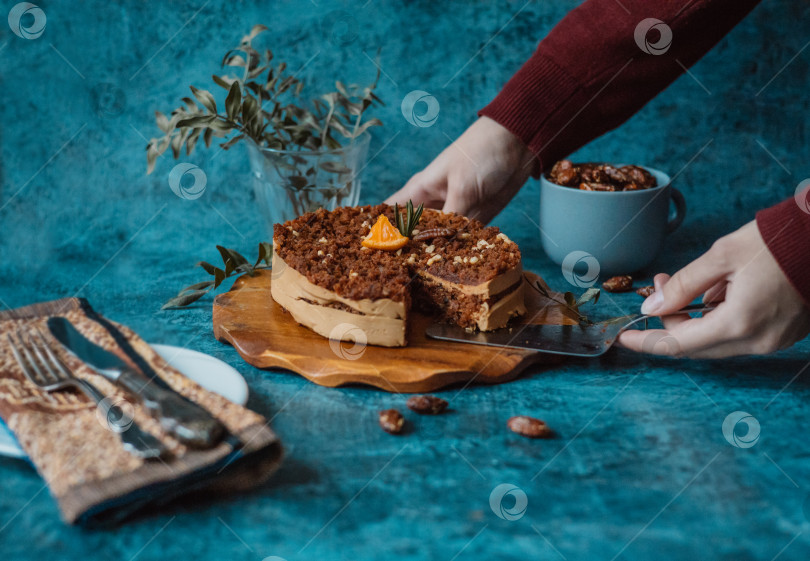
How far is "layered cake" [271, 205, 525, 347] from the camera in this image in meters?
1.65

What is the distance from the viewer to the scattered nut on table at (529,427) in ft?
4.55

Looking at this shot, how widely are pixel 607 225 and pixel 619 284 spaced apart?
16 centimetres

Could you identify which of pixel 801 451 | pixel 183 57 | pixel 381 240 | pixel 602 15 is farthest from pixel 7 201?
pixel 801 451

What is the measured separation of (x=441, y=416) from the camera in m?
1.47

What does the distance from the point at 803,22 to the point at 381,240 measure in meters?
1.63

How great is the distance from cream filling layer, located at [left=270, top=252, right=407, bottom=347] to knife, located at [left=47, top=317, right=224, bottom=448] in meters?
0.41
